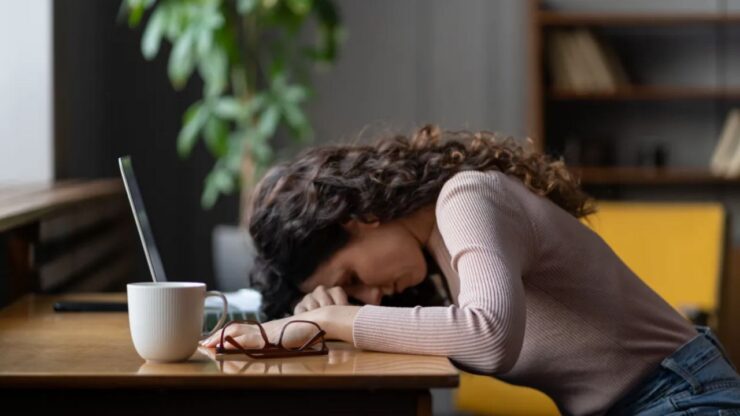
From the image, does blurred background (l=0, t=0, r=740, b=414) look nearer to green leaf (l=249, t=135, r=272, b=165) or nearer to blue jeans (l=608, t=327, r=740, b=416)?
green leaf (l=249, t=135, r=272, b=165)

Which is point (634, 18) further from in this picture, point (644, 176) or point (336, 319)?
point (336, 319)

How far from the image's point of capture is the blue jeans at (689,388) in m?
1.46

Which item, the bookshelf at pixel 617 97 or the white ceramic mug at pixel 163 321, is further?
Result: the bookshelf at pixel 617 97

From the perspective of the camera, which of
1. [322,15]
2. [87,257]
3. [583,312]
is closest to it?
[583,312]

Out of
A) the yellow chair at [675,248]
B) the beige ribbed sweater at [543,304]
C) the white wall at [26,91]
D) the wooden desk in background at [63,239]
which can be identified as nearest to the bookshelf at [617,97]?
the yellow chair at [675,248]

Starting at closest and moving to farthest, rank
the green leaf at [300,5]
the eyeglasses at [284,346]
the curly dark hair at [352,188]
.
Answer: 1. the eyeglasses at [284,346]
2. the curly dark hair at [352,188]
3. the green leaf at [300,5]

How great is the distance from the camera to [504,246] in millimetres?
1315

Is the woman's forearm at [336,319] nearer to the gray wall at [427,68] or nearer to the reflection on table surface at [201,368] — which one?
the reflection on table surface at [201,368]

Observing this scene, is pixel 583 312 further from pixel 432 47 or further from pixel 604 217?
pixel 432 47

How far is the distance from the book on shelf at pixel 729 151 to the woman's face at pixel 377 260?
3302mm

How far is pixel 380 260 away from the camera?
1.57 meters

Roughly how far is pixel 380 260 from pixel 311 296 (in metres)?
0.11

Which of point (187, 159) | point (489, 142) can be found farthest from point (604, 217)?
point (187, 159)

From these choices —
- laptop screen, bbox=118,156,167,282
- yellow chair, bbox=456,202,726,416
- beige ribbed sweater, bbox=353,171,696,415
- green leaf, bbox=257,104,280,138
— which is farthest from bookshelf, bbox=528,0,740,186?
laptop screen, bbox=118,156,167,282
